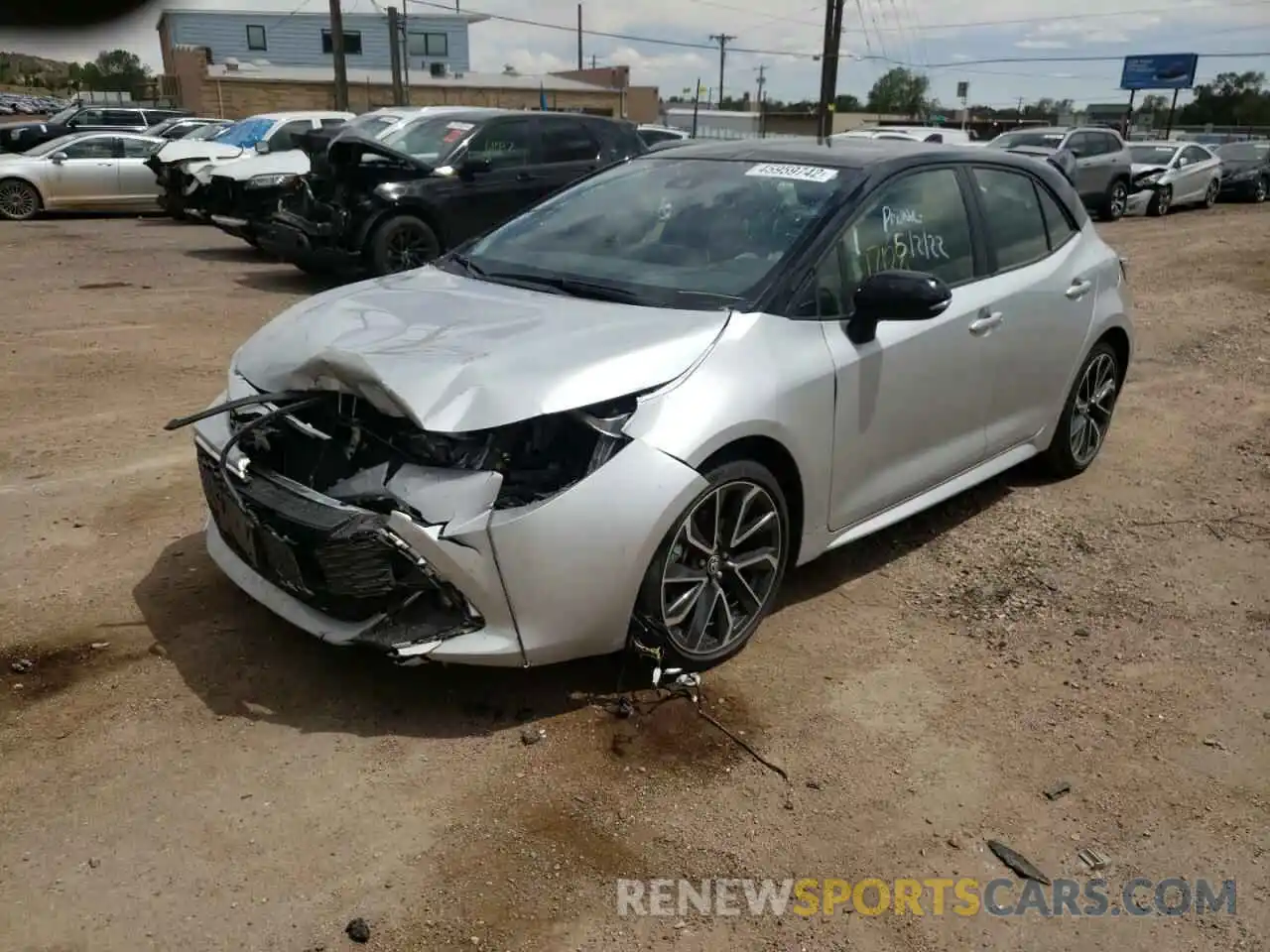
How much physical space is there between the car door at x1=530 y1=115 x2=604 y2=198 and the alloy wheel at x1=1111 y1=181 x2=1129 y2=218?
12.7 metres

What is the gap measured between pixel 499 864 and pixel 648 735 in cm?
69

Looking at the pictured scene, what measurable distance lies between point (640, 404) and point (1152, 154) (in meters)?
21.9

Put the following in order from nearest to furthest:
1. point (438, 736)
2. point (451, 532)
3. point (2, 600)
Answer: point (451, 532)
point (438, 736)
point (2, 600)

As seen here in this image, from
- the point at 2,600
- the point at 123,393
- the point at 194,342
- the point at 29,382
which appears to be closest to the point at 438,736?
the point at 2,600

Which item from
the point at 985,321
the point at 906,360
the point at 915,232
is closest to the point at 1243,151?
the point at 985,321

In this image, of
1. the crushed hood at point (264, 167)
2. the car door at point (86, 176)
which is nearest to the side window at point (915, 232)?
the crushed hood at point (264, 167)

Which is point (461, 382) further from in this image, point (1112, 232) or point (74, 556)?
point (1112, 232)

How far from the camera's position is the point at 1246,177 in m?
23.8

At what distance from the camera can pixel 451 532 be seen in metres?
2.96

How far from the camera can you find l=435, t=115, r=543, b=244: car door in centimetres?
1017

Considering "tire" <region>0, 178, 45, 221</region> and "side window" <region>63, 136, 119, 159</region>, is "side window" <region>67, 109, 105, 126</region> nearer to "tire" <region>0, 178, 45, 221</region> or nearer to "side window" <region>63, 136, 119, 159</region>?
"side window" <region>63, 136, 119, 159</region>

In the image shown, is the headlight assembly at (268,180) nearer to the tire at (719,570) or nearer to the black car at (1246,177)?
the tire at (719,570)

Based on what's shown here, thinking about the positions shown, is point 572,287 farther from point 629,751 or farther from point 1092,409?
point 1092,409

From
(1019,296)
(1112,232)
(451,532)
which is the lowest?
(1112,232)
